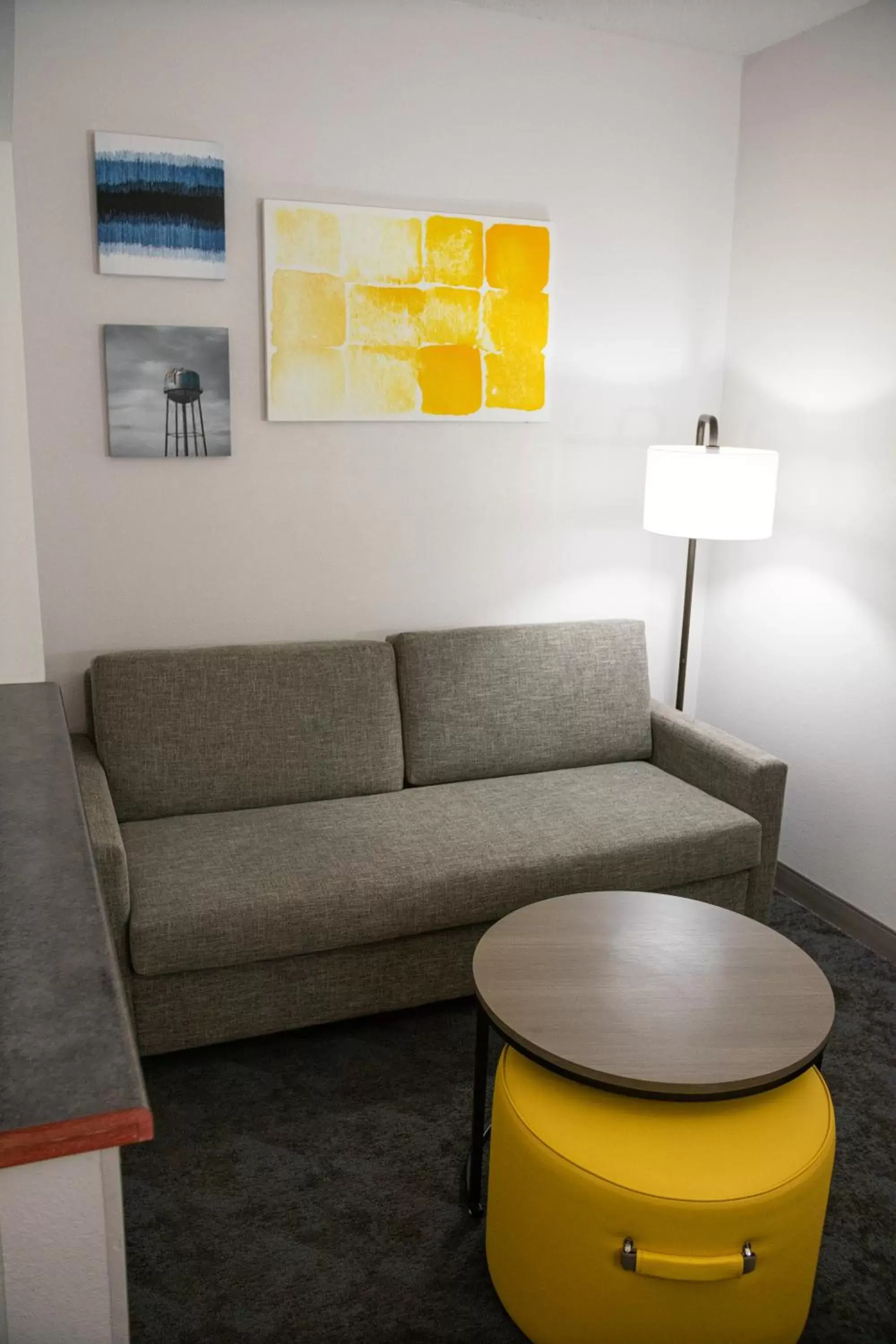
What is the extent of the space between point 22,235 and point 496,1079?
2.26 metres

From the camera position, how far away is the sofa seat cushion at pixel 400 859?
2396 millimetres

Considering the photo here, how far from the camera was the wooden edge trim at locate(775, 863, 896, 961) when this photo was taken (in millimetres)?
3066

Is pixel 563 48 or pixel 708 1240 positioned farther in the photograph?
pixel 563 48

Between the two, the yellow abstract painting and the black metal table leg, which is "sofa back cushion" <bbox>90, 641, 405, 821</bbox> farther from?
the black metal table leg

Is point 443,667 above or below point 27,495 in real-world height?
below

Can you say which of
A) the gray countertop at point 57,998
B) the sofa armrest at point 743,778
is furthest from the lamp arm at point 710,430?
the gray countertop at point 57,998

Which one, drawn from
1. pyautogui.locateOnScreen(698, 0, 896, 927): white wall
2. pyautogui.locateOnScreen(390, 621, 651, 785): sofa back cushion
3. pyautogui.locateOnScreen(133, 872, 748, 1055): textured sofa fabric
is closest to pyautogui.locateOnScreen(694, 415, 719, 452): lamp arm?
pyautogui.locateOnScreen(698, 0, 896, 927): white wall

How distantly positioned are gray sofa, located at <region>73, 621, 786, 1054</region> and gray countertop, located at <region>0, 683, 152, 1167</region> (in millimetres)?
779

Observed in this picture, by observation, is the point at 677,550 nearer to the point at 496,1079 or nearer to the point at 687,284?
the point at 687,284

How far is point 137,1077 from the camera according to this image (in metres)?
0.99

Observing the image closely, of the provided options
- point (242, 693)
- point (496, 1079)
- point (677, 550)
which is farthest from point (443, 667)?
point (496, 1079)

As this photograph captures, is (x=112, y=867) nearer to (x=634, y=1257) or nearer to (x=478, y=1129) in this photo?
(x=478, y=1129)

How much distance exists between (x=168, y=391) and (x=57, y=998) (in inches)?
84.7

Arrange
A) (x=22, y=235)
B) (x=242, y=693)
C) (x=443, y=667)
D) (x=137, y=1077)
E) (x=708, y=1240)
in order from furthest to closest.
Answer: (x=443, y=667)
(x=242, y=693)
(x=22, y=235)
(x=708, y=1240)
(x=137, y=1077)
